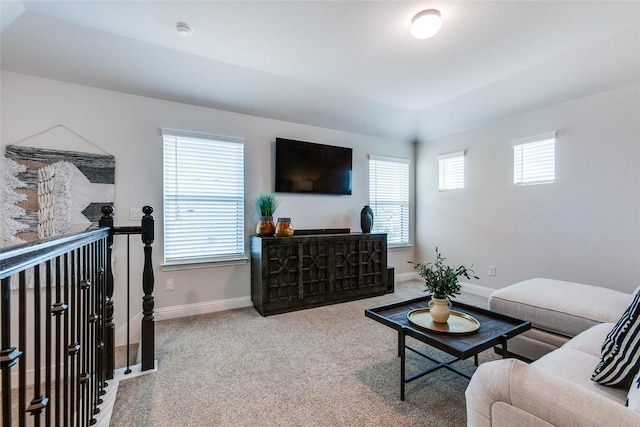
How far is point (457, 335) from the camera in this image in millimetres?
1729

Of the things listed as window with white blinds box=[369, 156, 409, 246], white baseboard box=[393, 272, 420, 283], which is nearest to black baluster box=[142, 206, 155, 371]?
window with white blinds box=[369, 156, 409, 246]

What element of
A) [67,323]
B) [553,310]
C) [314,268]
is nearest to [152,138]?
[314,268]

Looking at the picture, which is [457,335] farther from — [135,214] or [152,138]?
[152,138]

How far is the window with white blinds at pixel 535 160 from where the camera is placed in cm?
335

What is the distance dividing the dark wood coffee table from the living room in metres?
1.94

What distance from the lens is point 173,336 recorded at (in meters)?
2.73

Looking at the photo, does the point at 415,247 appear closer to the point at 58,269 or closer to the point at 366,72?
the point at 366,72

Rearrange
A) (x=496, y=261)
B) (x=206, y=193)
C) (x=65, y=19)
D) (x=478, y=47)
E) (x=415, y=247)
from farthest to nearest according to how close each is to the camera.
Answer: (x=415, y=247) < (x=496, y=261) < (x=206, y=193) < (x=478, y=47) < (x=65, y=19)

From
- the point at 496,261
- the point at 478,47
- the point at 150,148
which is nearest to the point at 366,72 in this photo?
the point at 478,47

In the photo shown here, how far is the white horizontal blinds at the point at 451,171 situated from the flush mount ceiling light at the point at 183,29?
3.73 metres

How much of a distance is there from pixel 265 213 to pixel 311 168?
96cm

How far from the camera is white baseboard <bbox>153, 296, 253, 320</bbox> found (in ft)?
10.3

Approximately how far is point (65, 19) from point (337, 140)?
3.05 metres

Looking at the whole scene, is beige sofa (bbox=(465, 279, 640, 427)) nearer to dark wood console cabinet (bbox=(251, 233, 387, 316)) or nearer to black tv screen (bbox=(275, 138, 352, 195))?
dark wood console cabinet (bbox=(251, 233, 387, 316))
